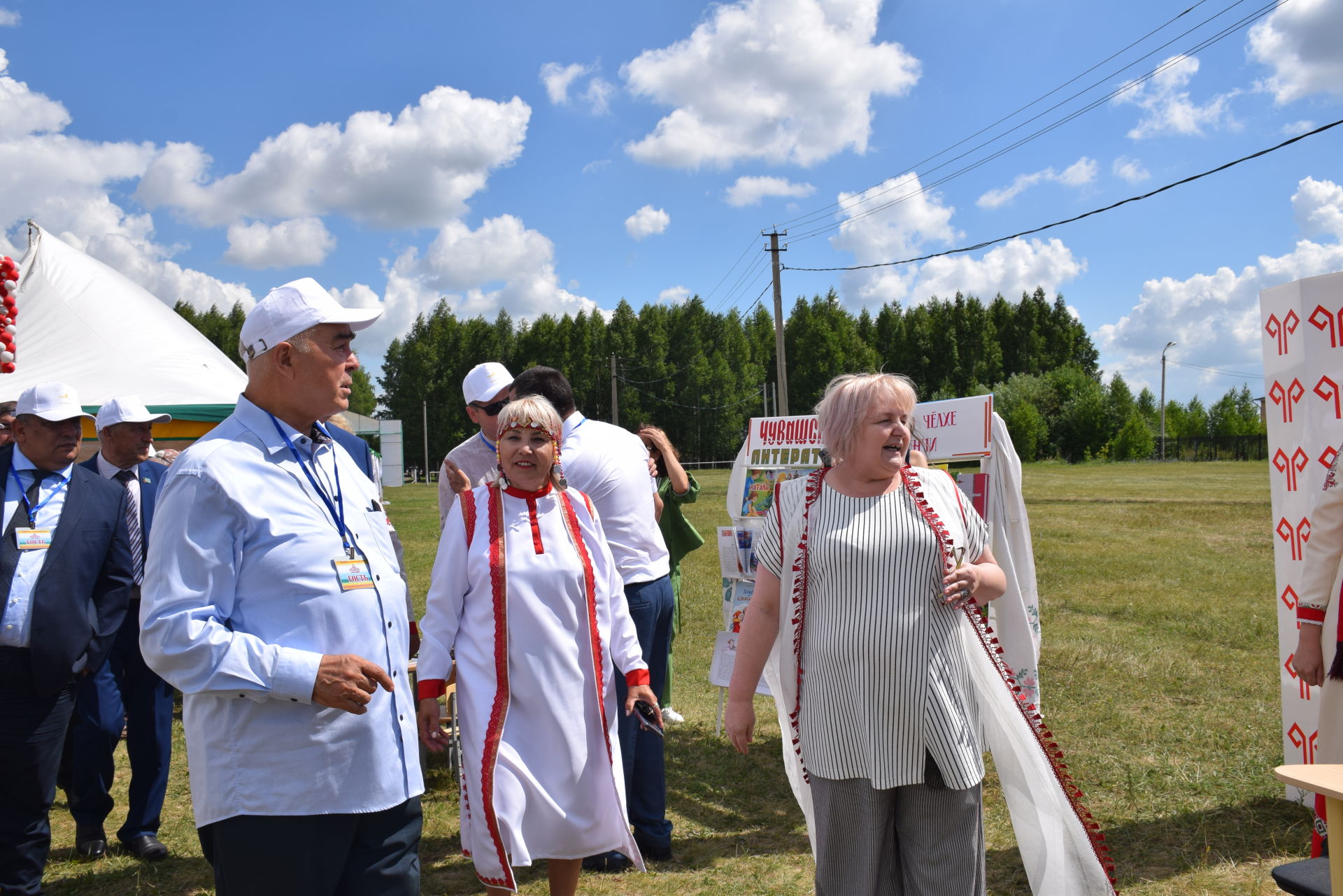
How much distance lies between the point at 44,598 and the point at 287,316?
2.08 metres

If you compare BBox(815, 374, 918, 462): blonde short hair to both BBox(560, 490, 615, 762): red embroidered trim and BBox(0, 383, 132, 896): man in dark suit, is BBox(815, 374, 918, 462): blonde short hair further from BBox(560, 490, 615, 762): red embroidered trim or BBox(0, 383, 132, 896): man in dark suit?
BBox(0, 383, 132, 896): man in dark suit

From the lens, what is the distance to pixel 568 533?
2939mm

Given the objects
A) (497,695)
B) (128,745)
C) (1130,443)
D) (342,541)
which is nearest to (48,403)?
(128,745)

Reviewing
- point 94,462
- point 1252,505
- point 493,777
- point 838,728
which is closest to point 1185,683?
point 838,728

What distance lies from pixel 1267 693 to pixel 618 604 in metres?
5.35

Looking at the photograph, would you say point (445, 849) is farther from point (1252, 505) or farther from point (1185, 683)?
point (1252, 505)

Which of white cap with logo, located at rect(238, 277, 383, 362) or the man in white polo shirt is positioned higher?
white cap with logo, located at rect(238, 277, 383, 362)

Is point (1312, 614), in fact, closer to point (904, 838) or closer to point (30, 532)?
point (904, 838)

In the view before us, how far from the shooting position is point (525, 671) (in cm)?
276

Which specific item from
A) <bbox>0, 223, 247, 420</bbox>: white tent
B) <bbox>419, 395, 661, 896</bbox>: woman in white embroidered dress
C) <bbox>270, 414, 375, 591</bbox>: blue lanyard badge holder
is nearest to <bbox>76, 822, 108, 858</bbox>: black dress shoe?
<bbox>419, 395, 661, 896</bbox>: woman in white embroidered dress

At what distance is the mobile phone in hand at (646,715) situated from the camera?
3.07m

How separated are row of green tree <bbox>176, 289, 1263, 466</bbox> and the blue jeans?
172 ft

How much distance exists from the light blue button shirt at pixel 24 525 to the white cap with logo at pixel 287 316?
6.39 ft

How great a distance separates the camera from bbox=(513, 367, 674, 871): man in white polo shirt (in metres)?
3.60
